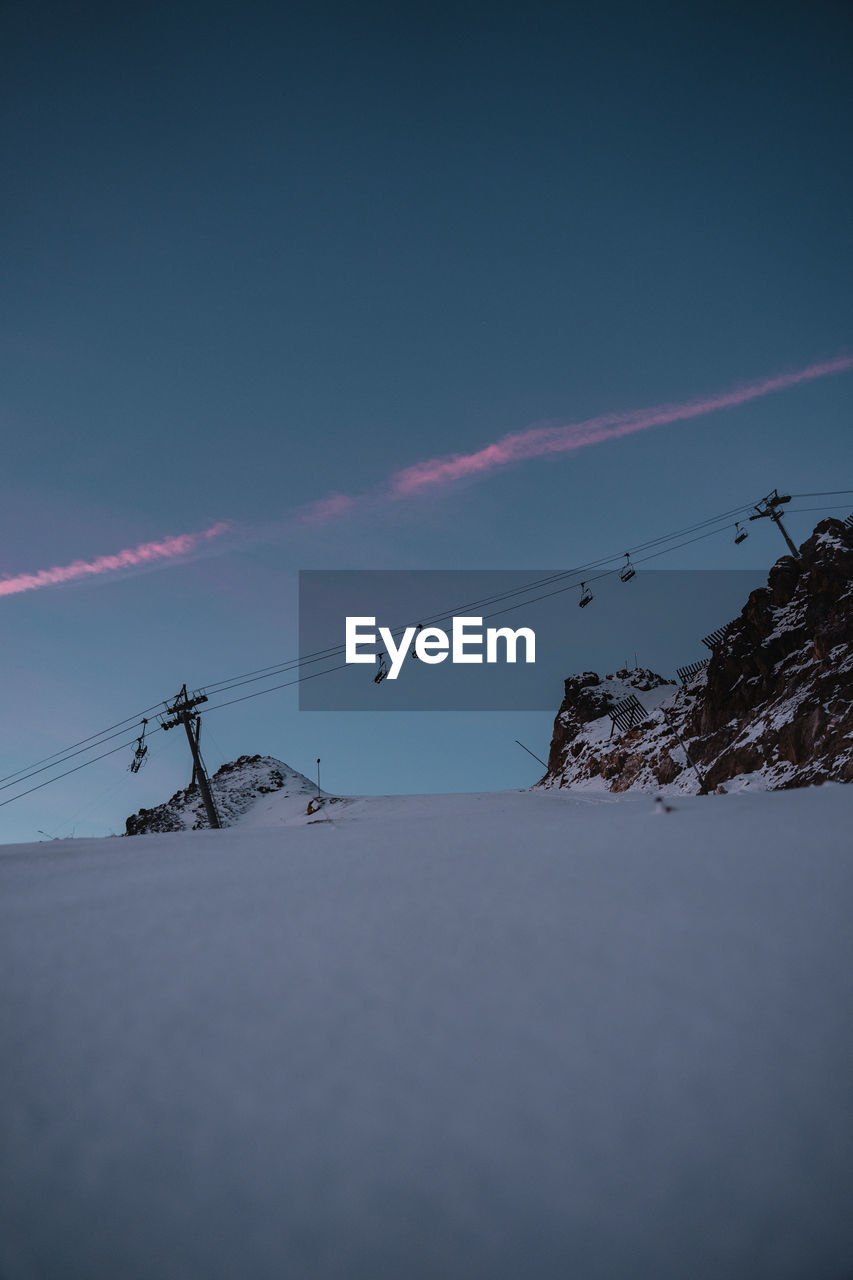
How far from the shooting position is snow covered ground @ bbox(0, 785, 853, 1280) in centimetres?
76

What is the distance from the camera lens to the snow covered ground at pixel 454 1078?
0.76m

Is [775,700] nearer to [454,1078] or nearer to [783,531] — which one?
[783,531]

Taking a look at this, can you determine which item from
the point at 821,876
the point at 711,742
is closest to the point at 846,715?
the point at 711,742

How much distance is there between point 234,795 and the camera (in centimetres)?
2714

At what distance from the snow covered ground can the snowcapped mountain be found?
22.1 metres

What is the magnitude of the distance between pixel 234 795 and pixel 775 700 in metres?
24.1

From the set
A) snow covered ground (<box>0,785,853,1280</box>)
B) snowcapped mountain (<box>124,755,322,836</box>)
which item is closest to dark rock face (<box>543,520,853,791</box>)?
snow covered ground (<box>0,785,853,1280</box>)

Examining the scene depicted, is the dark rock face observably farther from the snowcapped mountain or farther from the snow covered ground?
the snowcapped mountain

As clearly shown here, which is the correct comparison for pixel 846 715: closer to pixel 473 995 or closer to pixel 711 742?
pixel 711 742

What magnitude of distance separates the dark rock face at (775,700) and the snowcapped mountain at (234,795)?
584 inches

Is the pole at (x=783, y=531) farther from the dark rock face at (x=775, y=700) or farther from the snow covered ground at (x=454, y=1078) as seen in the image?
the snow covered ground at (x=454, y=1078)

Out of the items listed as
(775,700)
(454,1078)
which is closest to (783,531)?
(775,700)

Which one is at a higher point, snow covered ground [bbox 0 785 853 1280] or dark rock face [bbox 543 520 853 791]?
dark rock face [bbox 543 520 853 791]

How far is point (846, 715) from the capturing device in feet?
39.3
